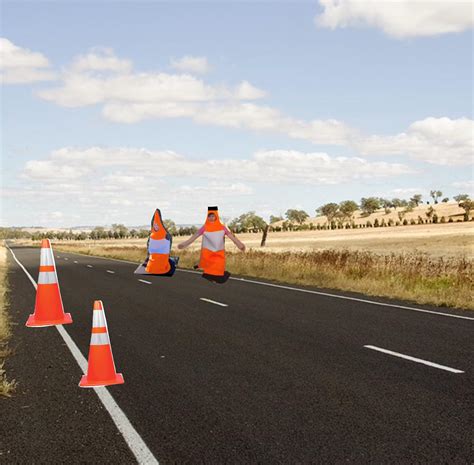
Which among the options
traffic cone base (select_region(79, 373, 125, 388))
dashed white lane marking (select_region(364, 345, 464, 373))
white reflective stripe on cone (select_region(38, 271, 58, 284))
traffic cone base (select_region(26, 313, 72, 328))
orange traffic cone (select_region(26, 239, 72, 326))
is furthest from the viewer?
traffic cone base (select_region(26, 313, 72, 328))

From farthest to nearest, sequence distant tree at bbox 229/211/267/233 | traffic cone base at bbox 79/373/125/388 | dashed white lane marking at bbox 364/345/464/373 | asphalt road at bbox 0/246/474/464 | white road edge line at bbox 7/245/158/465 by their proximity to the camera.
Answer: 1. distant tree at bbox 229/211/267/233
2. dashed white lane marking at bbox 364/345/464/373
3. traffic cone base at bbox 79/373/125/388
4. asphalt road at bbox 0/246/474/464
5. white road edge line at bbox 7/245/158/465

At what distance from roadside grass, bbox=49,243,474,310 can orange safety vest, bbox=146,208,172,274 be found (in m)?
5.53

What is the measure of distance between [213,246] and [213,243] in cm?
13

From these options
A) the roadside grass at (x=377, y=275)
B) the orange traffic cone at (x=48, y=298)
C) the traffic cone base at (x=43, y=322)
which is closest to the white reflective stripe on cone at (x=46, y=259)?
the orange traffic cone at (x=48, y=298)

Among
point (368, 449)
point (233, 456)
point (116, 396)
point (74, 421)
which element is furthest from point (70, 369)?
point (368, 449)

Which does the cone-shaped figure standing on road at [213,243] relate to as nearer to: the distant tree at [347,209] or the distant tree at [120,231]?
the distant tree at [347,209]

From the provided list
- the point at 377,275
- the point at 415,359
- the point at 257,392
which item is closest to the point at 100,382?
the point at 257,392

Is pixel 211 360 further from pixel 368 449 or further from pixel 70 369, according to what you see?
pixel 368 449

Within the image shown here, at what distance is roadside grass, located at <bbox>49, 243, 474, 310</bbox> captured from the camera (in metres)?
14.2

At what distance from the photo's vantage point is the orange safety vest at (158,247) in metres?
13.5

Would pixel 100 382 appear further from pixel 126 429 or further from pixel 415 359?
pixel 415 359

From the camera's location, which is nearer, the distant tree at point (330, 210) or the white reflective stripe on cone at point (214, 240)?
the white reflective stripe on cone at point (214, 240)

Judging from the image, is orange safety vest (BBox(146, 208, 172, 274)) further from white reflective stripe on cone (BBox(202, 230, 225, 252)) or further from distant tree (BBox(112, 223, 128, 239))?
distant tree (BBox(112, 223, 128, 239))

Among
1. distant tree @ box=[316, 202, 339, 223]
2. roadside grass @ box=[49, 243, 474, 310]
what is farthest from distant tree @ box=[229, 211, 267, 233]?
roadside grass @ box=[49, 243, 474, 310]
